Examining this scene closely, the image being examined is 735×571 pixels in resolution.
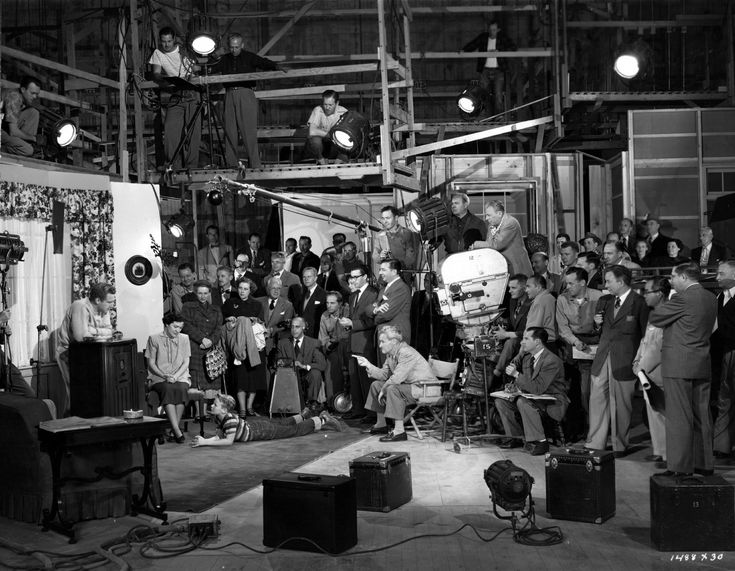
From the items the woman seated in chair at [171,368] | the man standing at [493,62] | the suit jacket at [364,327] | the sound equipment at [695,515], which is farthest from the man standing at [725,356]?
the man standing at [493,62]

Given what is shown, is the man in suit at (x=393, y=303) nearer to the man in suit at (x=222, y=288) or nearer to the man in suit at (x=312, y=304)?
the man in suit at (x=312, y=304)

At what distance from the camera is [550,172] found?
13.6m

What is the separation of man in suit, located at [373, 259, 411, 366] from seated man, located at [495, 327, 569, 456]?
184 cm

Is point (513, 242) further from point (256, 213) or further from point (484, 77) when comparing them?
point (256, 213)

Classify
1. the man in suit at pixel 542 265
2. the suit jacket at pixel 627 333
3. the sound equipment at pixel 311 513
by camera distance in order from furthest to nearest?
the man in suit at pixel 542 265
the suit jacket at pixel 627 333
the sound equipment at pixel 311 513

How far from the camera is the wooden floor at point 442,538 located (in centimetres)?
531

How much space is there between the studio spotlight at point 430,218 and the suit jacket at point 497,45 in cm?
481

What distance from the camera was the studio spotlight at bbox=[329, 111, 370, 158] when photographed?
37.4 feet

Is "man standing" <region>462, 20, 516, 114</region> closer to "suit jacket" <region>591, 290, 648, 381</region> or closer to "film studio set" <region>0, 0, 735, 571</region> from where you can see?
"film studio set" <region>0, 0, 735, 571</region>

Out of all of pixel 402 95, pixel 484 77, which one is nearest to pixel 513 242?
pixel 484 77

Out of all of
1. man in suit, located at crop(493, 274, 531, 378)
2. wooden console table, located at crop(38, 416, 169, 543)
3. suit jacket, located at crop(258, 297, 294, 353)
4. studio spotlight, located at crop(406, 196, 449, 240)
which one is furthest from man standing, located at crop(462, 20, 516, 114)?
wooden console table, located at crop(38, 416, 169, 543)

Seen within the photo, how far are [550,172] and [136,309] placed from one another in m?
6.42

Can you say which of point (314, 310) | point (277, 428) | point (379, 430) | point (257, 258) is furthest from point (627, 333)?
point (257, 258)

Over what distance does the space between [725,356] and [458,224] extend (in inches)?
150
